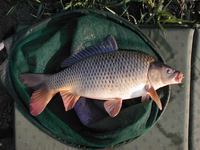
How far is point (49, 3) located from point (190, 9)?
0.63m

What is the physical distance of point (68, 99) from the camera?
5.45ft

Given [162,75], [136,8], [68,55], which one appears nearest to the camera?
[162,75]

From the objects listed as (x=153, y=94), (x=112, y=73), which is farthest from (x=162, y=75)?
(x=112, y=73)

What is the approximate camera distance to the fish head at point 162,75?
158 centimetres

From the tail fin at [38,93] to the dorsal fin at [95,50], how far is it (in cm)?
11

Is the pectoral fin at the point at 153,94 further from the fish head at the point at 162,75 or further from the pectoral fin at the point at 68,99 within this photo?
the pectoral fin at the point at 68,99

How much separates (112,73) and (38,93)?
0.30m

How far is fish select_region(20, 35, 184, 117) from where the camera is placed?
1.59m

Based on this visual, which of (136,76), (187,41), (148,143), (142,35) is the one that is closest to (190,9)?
(187,41)

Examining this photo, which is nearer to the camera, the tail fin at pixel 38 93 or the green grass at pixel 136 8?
the tail fin at pixel 38 93

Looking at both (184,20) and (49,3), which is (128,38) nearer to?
(184,20)

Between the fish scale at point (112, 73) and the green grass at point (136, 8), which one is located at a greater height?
the green grass at point (136, 8)

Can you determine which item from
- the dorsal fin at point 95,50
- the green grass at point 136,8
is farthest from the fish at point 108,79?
the green grass at point 136,8

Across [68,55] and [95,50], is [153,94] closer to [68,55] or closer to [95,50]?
[95,50]
